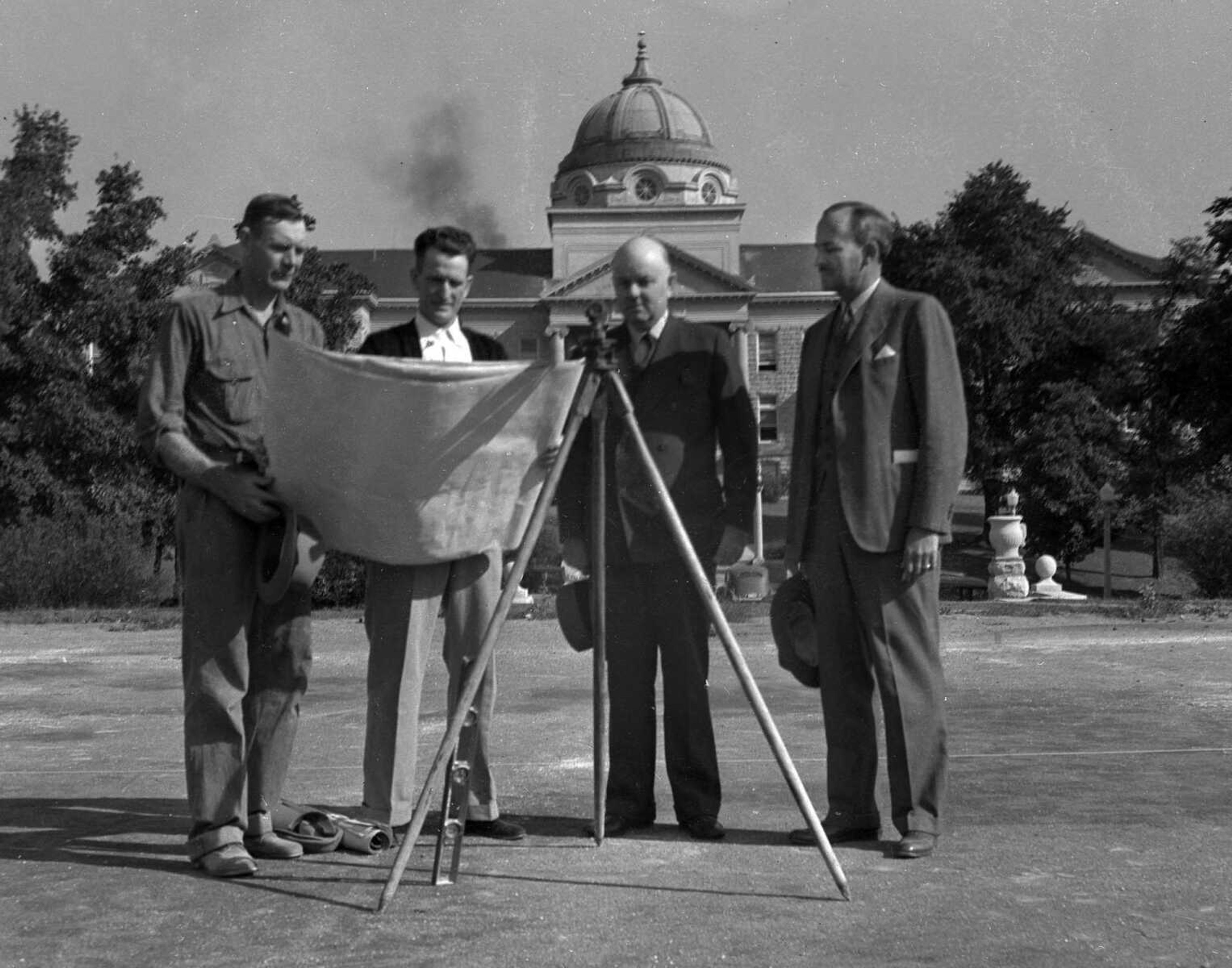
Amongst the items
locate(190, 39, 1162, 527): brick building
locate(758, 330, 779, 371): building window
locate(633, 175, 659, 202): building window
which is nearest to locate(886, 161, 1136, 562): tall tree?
locate(190, 39, 1162, 527): brick building

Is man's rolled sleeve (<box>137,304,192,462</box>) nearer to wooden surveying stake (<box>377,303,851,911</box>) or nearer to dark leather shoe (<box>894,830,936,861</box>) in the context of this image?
wooden surveying stake (<box>377,303,851,911</box>)

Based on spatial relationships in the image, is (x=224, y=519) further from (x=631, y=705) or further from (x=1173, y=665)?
(x=1173, y=665)

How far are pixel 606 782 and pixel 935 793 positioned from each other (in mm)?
1160

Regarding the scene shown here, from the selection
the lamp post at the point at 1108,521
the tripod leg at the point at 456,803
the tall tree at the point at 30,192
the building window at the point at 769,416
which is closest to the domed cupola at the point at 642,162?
the building window at the point at 769,416

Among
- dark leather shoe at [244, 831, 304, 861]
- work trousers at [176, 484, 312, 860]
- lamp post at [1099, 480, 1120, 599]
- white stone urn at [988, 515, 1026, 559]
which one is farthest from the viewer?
lamp post at [1099, 480, 1120, 599]

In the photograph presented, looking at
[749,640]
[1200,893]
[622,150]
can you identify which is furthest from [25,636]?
[622,150]

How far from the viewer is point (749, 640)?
1566 centimetres

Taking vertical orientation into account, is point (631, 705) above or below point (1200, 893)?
above

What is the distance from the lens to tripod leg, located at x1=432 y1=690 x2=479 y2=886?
17.2ft

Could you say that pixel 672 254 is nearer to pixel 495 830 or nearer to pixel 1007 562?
pixel 1007 562

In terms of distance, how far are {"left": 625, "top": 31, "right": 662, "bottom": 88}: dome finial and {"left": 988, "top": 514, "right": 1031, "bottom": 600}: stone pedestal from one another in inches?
2916

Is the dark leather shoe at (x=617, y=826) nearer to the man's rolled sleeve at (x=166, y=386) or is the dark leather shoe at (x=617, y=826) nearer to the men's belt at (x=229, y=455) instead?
the men's belt at (x=229, y=455)

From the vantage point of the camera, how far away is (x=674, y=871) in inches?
214

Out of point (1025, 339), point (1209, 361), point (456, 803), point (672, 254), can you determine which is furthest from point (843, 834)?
point (672, 254)
